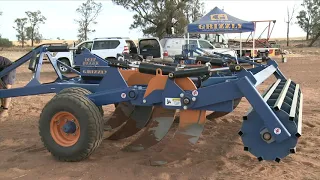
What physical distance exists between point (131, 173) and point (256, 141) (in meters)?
1.44

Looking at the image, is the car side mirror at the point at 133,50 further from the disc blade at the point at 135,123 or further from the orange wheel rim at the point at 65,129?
the orange wheel rim at the point at 65,129

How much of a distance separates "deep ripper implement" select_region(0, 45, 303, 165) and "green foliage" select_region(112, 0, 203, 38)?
→ 3093cm

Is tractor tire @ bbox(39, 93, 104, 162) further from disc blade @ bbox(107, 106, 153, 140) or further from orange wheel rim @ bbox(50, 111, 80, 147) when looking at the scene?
disc blade @ bbox(107, 106, 153, 140)

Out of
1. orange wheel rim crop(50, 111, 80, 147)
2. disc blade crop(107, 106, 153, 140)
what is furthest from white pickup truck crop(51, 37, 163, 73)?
orange wheel rim crop(50, 111, 80, 147)

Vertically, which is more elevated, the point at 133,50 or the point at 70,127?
the point at 133,50

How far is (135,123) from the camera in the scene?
5.64 meters

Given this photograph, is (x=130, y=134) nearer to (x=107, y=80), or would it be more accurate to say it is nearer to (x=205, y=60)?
(x=107, y=80)

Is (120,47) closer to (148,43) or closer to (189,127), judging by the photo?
(148,43)

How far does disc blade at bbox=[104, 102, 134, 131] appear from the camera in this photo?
19.9ft

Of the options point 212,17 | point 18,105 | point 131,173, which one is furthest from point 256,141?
point 212,17

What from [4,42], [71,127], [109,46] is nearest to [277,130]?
[71,127]

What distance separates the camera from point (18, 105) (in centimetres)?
908

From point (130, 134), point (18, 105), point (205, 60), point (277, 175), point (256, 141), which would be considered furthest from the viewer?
point (18, 105)

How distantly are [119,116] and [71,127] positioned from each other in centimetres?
163
